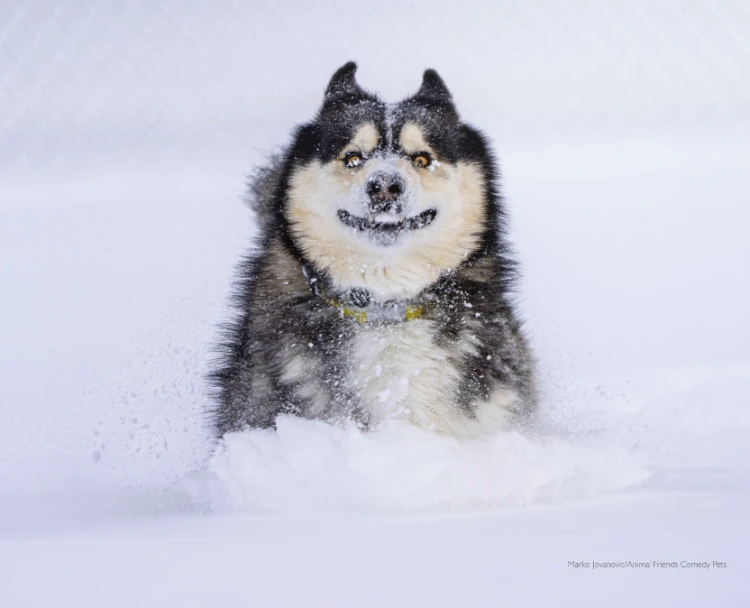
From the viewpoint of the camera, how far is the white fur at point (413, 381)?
10.9ft

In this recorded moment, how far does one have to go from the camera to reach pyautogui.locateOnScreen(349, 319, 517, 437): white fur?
332 cm

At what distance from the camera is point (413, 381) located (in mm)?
3357

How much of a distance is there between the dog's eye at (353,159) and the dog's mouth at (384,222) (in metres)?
0.20

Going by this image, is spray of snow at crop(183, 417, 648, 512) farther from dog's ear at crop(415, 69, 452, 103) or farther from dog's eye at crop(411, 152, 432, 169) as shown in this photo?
dog's ear at crop(415, 69, 452, 103)

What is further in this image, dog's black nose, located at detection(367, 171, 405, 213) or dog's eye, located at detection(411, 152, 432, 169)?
dog's eye, located at detection(411, 152, 432, 169)

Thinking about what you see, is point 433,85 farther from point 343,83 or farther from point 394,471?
point 394,471

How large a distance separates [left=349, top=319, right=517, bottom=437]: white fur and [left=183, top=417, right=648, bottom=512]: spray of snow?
80 millimetres

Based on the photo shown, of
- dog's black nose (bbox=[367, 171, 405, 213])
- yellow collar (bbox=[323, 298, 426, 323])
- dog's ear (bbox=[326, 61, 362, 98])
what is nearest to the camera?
dog's black nose (bbox=[367, 171, 405, 213])

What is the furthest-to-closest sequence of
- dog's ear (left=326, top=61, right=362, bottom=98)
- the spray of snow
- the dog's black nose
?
1. dog's ear (left=326, top=61, right=362, bottom=98)
2. the dog's black nose
3. the spray of snow

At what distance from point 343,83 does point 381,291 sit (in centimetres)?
103

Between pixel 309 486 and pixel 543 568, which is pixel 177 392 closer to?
pixel 309 486

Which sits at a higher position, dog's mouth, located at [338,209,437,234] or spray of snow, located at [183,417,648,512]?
dog's mouth, located at [338,209,437,234]

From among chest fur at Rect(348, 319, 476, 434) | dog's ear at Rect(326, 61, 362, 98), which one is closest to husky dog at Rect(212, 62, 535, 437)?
chest fur at Rect(348, 319, 476, 434)

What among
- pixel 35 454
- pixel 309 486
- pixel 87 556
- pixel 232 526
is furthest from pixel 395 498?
pixel 35 454
